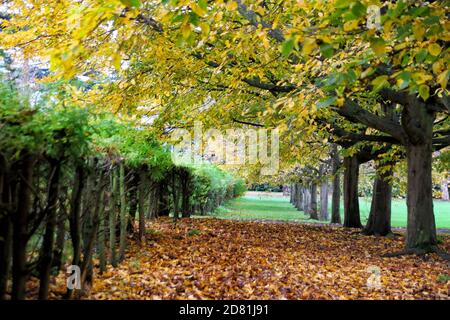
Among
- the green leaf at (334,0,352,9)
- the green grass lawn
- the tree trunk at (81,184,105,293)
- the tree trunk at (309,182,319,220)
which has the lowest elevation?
the green grass lawn

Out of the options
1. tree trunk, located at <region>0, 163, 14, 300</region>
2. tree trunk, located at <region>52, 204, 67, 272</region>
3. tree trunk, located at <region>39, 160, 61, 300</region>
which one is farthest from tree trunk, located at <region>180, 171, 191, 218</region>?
tree trunk, located at <region>0, 163, 14, 300</region>

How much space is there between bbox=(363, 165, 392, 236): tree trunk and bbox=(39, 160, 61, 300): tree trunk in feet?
39.6

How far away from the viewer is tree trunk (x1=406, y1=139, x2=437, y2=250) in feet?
31.7

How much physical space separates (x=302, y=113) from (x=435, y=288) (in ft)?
10.5

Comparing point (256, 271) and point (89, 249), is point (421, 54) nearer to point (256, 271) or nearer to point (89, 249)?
point (256, 271)

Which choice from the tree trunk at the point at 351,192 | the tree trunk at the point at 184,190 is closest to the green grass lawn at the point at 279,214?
the tree trunk at the point at 351,192

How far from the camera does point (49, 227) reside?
148 inches

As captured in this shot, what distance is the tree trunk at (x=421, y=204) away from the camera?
9656mm

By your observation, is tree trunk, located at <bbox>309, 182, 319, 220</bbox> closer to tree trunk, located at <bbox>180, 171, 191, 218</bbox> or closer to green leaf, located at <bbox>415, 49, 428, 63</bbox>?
tree trunk, located at <bbox>180, 171, 191, 218</bbox>

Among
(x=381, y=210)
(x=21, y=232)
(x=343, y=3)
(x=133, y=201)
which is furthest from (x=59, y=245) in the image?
(x=381, y=210)

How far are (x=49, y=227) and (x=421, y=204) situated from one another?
27.4 feet

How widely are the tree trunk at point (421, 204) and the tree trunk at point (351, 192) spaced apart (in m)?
6.61

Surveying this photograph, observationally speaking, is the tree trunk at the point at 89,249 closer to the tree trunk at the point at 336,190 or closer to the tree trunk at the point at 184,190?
the tree trunk at the point at 184,190
